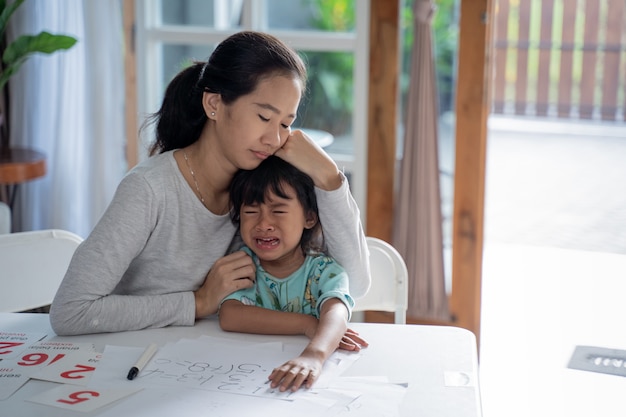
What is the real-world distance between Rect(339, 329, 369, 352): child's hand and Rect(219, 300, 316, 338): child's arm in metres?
0.06

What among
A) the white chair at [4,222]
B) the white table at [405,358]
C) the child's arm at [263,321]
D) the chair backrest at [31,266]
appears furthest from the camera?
the white chair at [4,222]

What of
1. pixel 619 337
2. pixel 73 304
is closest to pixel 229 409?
pixel 73 304

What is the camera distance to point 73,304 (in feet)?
4.96

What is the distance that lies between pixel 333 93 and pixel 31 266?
1321 millimetres

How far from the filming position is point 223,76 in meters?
1.58

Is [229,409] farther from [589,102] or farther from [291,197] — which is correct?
[589,102]

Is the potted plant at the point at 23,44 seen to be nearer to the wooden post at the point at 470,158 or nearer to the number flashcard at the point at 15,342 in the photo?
the wooden post at the point at 470,158

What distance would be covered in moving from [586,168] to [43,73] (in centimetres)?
376

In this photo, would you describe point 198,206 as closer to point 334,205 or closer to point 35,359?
point 334,205

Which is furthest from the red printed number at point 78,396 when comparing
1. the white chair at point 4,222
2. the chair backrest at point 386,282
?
the white chair at point 4,222

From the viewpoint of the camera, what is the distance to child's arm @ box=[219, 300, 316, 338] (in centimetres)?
153

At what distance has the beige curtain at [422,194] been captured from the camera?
2758 millimetres

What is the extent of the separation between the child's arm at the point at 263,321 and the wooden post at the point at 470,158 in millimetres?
1337

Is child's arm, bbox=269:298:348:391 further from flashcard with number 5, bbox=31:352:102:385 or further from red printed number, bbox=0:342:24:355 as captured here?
red printed number, bbox=0:342:24:355
